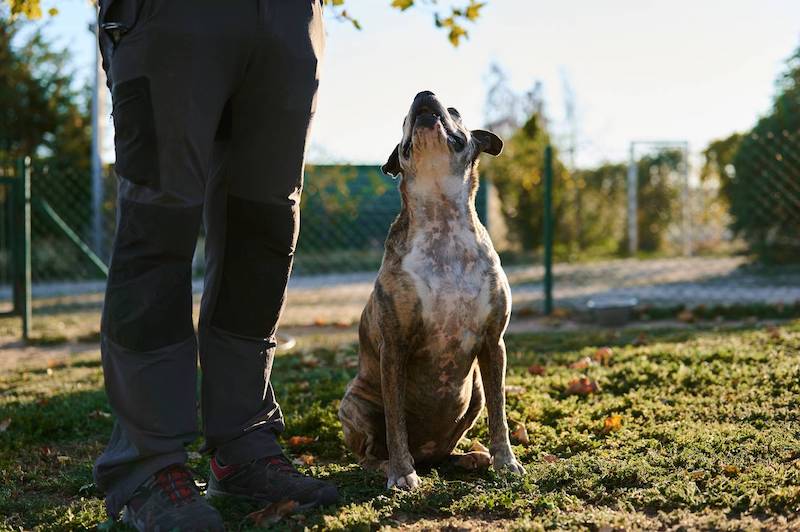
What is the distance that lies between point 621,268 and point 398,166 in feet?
33.9

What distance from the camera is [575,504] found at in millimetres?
2518

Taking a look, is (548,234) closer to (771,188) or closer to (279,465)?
(771,188)

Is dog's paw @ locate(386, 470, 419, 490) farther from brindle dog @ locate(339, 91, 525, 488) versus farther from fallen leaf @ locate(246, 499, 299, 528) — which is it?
fallen leaf @ locate(246, 499, 299, 528)

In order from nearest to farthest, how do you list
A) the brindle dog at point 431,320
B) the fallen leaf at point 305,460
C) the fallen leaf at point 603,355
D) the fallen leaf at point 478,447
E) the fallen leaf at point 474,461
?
the brindle dog at point 431,320
the fallen leaf at point 474,461
the fallen leaf at point 478,447
the fallen leaf at point 305,460
the fallen leaf at point 603,355

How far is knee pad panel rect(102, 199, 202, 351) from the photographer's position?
2324mm

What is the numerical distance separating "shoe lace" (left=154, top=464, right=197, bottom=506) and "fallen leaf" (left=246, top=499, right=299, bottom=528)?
20 centimetres

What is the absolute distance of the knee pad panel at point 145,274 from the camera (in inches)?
91.5

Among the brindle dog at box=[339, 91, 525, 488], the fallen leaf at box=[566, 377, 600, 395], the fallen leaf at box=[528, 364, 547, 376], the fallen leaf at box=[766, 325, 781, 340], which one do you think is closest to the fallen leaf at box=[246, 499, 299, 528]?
the brindle dog at box=[339, 91, 525, 488]

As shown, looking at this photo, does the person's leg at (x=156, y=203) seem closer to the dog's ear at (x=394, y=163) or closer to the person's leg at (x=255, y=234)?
the person's leg at (x=255, y=234)

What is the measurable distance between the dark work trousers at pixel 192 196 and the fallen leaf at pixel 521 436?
3.86 ft

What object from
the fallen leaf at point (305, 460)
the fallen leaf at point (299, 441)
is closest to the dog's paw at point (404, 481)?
the fallen leaf at point (305, 460)

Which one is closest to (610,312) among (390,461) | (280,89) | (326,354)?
(326,354)

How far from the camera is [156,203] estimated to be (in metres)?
2.31

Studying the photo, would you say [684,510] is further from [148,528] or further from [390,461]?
[148,528]
